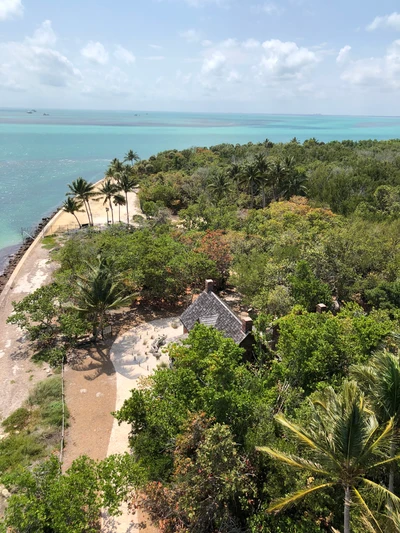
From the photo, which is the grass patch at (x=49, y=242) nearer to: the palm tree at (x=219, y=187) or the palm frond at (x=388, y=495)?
the palm tree at (x=219, y=187)

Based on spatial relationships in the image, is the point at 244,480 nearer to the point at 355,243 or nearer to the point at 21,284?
the point at 355,243

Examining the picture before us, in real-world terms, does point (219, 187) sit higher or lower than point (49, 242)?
higher

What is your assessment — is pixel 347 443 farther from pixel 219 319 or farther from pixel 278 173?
pixel 278 173

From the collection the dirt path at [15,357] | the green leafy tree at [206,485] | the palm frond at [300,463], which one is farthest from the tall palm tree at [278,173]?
the palm frond at [300,463]

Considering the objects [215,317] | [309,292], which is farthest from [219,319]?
[309,292]

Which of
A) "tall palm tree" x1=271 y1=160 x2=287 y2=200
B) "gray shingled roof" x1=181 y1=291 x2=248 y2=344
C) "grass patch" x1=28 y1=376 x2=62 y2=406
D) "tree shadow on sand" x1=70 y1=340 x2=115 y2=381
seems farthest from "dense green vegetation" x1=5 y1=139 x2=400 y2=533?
"tall palm tree" x1=271 y1=160 x2=287 y2=200

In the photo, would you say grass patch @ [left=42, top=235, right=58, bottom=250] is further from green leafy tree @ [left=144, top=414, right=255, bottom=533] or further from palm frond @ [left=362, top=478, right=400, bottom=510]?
palm frond @ [left=362, top=478, right=400, bottom=510]

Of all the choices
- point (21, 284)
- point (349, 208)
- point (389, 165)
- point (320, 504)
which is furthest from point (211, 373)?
point (389, 165)
